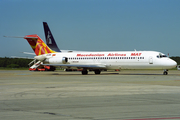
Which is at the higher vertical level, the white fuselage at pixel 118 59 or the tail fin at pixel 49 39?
the tail fin at pixel 49 39

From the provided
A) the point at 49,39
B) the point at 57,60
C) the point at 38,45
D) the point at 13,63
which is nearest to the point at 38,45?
the point at 38,45

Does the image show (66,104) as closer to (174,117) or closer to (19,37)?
(174,117)

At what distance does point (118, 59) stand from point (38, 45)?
48.9 ft

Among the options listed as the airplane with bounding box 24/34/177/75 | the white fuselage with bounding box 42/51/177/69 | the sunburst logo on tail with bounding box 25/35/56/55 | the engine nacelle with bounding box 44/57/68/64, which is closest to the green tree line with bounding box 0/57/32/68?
the sunburst logo on tail with bounding box 25/35/56/55

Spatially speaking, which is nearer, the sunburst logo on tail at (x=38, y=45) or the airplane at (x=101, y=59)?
the airplane at (x=101, y=59)

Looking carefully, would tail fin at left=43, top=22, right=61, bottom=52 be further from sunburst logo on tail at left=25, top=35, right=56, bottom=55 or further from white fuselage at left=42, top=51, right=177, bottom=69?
white fuselage at left=42, top=51, right=177, bottom=69

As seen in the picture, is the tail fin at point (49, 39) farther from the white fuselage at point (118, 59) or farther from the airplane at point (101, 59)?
the white fuselage at point (118, 59)

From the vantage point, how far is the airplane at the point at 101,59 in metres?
38.7

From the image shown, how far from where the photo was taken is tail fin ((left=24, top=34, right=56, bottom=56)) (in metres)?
47.2

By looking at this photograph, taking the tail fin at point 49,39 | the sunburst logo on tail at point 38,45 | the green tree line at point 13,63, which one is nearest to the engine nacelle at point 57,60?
the sunburst logo on tail at point 38,45

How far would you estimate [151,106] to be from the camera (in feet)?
34.1

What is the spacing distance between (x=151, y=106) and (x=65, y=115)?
3550 mm

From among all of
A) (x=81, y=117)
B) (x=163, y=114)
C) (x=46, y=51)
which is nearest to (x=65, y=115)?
(x=81, y=117)

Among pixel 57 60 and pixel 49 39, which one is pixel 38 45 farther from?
pixel 49 39
